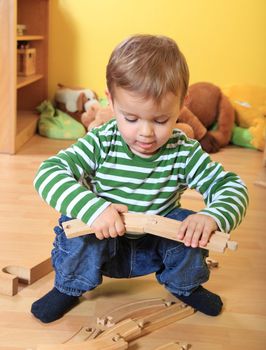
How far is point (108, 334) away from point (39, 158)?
121 cm

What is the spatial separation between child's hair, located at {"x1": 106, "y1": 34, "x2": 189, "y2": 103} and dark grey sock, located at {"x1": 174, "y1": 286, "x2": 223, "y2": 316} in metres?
0.37

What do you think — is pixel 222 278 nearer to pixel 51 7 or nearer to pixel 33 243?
pixel 33 243

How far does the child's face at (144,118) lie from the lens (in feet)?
2.50

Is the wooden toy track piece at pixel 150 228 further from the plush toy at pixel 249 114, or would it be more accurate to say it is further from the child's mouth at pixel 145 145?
the plush toy at pixel 249 114

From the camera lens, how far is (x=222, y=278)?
1.07m

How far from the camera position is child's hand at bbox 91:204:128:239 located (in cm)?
75

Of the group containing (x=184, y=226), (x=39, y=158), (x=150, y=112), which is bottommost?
(x=39, y=158)

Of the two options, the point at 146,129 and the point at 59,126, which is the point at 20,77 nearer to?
Answer: the point at 59,126

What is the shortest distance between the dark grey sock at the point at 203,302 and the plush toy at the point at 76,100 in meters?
1.65

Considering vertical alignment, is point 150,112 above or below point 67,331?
above

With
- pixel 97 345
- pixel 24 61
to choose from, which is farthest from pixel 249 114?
pixel 97 345

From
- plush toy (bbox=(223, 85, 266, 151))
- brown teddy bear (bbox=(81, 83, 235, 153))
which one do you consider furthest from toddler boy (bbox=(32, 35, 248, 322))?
plush toy (bbox=(223, 85, 266, 151))

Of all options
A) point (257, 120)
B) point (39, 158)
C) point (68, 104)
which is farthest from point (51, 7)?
point (257, 120)

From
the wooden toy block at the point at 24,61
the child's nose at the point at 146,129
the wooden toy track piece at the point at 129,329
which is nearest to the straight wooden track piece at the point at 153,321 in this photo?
the wooden toy track piece at the point at 129,329
